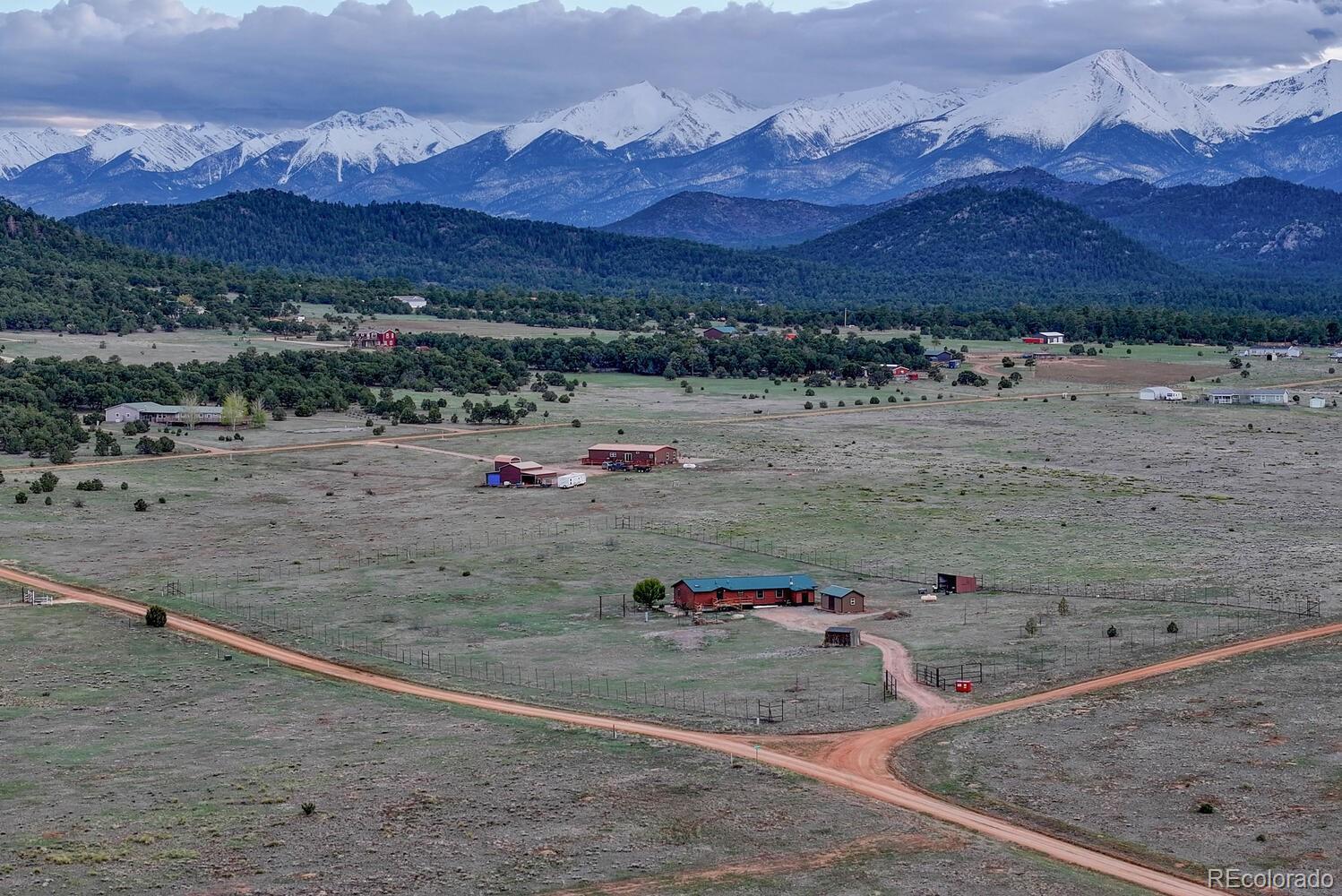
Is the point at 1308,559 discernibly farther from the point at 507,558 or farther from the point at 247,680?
the point at 247,680

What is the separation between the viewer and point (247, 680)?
68875mm

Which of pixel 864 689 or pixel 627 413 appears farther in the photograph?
pixel 627 413

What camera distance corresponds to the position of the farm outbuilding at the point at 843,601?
80188mm

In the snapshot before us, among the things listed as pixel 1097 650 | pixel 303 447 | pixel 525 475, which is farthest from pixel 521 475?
pixel 1097 650

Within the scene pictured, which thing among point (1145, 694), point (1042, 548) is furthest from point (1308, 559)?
point (1145, 694)

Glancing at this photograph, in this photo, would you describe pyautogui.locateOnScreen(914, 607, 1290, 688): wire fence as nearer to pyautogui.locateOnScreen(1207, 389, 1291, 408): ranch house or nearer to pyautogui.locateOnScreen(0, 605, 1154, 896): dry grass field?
pyautogui.locateOnScreen(0, 605, 1154, 896): dry grass field

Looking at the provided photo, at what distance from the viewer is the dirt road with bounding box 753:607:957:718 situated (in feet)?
208

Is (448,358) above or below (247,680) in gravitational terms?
above

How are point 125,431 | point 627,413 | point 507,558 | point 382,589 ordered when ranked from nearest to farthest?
1. point 382,589
2. point 507,558
3. point 125,431
4. point 627,413

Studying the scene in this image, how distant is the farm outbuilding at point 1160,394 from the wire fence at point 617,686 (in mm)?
121084

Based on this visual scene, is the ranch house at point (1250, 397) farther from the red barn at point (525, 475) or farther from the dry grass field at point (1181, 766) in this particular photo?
the dry grass field at point (1181, 766)

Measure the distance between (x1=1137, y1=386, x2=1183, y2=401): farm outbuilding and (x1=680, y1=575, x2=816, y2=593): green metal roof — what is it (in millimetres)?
106894

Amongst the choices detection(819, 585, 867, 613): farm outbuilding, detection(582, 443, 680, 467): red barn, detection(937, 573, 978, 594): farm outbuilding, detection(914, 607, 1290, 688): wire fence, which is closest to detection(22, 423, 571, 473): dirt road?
detection(582, 443, 680, 467): red barn

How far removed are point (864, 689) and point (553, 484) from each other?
58860mm
